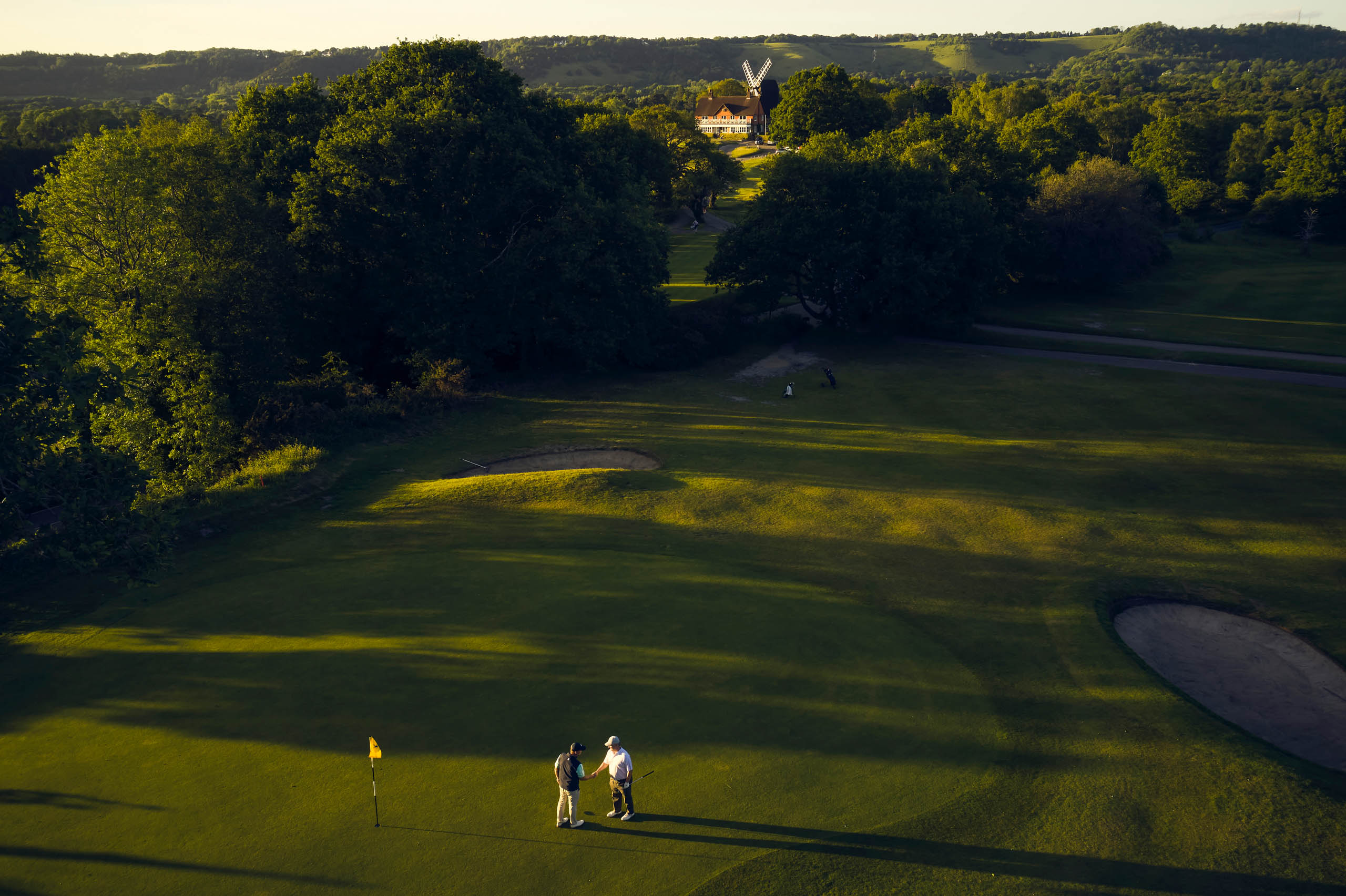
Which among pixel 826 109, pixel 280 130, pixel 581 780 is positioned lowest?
pixel 581 780

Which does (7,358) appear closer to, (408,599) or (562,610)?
(408,599)

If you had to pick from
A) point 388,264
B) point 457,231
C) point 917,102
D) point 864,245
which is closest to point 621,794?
point 457,231

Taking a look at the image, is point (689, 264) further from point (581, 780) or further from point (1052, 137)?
point (581, 780)

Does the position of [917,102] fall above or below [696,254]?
above

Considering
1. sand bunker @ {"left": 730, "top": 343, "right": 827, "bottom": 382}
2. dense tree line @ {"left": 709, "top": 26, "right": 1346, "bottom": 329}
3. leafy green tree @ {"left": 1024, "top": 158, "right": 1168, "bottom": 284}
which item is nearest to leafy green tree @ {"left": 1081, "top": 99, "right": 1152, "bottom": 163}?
dense tree line @ {"left": 709, "top": 26, "right": 1346, "bottom": 329}

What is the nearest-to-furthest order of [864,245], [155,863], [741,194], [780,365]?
[155,863] → [780,365] → [864,245] → [741,194]

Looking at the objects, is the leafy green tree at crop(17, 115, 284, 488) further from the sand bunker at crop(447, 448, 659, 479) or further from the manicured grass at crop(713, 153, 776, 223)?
the manicured grass at crop(713, 153, 776, 223)

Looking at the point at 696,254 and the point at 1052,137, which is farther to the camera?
the point at 1052,137
